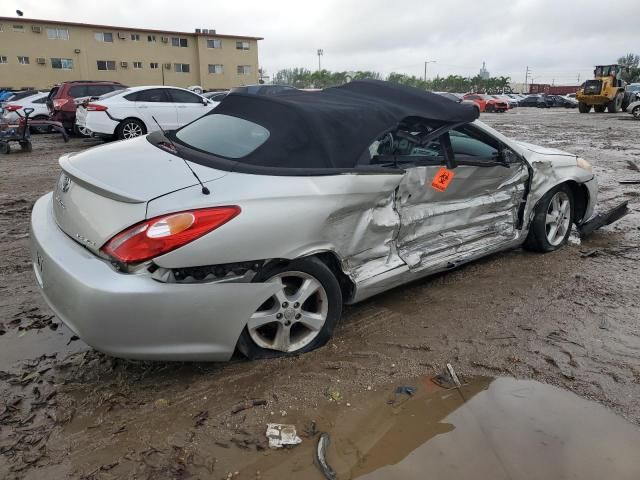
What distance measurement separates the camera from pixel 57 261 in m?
2.59

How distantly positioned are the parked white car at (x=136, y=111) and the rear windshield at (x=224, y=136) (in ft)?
30.4

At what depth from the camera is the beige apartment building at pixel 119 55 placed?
43.8 metres

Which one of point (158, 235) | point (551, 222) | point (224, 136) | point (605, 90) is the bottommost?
point (551, 222)

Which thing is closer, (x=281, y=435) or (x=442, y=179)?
(x=281, y=435)

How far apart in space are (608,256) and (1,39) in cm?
5073

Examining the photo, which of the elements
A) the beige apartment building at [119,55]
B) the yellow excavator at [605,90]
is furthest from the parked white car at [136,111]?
the beige apartment building at [119,55]

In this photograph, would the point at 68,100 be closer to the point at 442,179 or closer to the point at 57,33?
the point at 442,179

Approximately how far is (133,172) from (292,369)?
1.40m

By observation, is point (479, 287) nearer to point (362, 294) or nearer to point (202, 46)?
point (362, 294)

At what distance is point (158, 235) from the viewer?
241 centimetres

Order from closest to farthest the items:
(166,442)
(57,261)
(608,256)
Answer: (166,442), (57,261), (608,256)

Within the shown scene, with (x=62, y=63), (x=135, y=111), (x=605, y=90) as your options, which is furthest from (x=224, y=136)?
(x=62, y=63)

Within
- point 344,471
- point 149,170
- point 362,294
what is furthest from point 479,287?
point 149,170

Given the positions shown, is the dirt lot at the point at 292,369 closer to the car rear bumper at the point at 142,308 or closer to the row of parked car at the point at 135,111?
the car rear bumper at the point at 142,308
